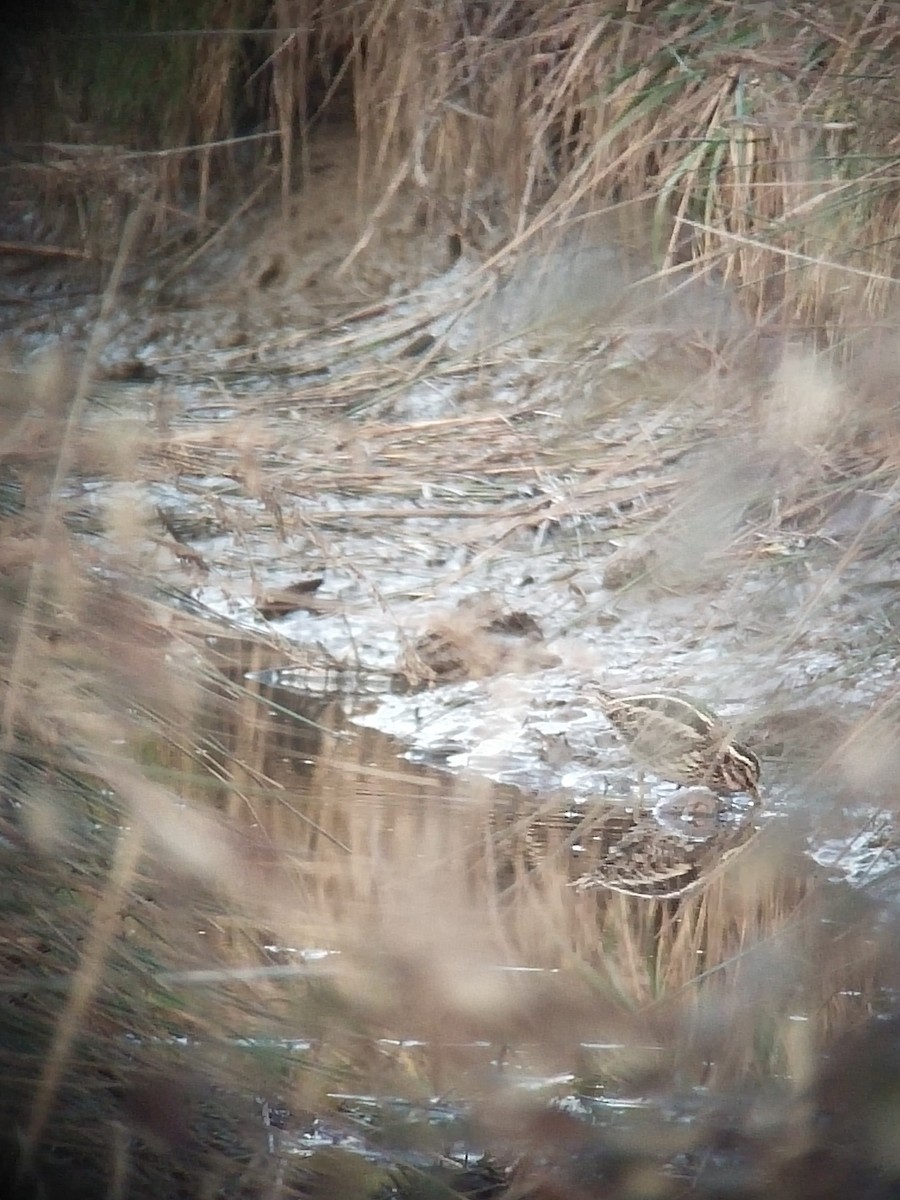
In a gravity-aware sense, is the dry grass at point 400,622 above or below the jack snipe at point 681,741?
above

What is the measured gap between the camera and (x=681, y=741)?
3.06ft

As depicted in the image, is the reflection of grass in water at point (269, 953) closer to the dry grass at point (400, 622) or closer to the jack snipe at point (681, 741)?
the dry grass at point (400, 622)

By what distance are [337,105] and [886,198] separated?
48 cm

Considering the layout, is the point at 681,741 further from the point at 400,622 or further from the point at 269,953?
the point at 269,953

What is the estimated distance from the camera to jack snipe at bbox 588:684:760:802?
2.94 feet

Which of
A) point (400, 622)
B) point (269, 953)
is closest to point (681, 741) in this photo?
point (400, 622)

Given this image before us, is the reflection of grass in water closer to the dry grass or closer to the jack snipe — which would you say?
the dry grass

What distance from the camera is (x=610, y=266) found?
1200 millimetres

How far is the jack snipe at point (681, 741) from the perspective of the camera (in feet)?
2.94

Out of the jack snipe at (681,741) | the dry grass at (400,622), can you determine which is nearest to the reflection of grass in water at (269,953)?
the dry grass at (400,622)

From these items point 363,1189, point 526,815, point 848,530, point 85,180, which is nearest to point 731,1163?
point 363,1189

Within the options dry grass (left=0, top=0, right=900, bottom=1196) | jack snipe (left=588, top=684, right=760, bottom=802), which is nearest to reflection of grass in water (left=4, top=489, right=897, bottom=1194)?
dry grass (left=0, top=0, right=900, bottom=1196)

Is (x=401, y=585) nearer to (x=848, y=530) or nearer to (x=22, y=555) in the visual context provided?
(x=848, y=530)

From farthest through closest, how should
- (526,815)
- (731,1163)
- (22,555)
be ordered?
1. (526,815)
2. (22,555)
3. (731,1163)
